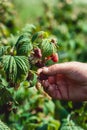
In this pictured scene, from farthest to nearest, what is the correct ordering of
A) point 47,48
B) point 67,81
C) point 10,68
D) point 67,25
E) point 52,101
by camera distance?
point 67,25 < point 52,101 < point 67,81 < point 47,48 < point 10,68

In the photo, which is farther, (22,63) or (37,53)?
(37,53)

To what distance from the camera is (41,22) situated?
596cm

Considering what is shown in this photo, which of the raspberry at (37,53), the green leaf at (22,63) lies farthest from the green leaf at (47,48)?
the green leaf at (22,63)

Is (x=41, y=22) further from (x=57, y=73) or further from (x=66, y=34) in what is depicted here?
(x=57, y=73)

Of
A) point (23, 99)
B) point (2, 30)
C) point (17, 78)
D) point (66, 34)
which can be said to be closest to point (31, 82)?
point (17, 78)

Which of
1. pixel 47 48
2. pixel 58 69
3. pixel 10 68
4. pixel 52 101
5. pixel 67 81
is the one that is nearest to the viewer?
pixel 10 68

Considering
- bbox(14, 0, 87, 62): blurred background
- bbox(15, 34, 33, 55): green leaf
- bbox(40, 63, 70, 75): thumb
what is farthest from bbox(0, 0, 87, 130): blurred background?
bbox(15, 34, 33, 55): green leaf

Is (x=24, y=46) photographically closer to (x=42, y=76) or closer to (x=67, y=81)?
(x=42, y=76)

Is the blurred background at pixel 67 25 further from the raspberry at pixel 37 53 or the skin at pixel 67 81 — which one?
the raspberry at pixel 37 53

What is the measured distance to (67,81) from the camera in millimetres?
3342

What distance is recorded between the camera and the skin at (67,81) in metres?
3.14

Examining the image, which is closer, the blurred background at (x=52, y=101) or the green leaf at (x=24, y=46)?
the green leaf at (x=24, y=46)

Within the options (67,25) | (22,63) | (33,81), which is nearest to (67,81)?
(33,81)

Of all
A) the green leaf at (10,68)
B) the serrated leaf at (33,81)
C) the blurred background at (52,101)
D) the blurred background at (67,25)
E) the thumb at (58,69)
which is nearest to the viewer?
the green leaf at (10,68)
